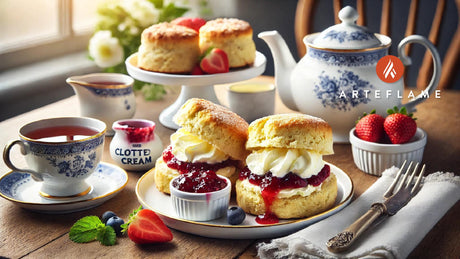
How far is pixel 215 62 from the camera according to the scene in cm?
199

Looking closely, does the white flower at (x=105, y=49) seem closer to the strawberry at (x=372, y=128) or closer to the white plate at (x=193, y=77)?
the white plate at (x=193, y=77)

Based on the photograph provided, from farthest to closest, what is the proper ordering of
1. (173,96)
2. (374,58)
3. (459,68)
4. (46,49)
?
(46,49) < (459,68) < (173,96) < (374,58)

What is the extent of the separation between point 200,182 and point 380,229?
1.35 ft

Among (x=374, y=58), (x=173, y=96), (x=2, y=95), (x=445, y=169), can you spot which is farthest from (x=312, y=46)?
(x=2, y=95)

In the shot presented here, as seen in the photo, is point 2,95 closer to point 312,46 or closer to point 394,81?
point 312,46

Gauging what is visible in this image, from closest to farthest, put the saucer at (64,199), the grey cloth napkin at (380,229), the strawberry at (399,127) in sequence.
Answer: the grey cloth napkin at (380,229)
the saucer at (64,199)
the strawberry at (399,127)

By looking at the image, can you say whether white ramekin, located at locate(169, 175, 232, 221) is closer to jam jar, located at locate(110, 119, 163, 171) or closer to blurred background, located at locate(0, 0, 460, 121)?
jam jar, located at locate(110, 119, 163, 171)

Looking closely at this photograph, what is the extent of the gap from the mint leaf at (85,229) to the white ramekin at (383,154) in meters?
0.78

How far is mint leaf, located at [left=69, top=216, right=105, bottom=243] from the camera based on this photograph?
1254 mm

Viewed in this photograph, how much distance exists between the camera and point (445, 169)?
171 centimetres

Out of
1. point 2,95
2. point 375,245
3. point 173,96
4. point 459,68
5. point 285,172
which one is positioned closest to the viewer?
point 375,245

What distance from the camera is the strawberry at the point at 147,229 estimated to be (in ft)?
4.03

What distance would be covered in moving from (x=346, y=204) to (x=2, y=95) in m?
2.17

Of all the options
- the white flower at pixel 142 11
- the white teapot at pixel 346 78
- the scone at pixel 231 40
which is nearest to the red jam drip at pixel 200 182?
the white teapot at pixel 346 78
